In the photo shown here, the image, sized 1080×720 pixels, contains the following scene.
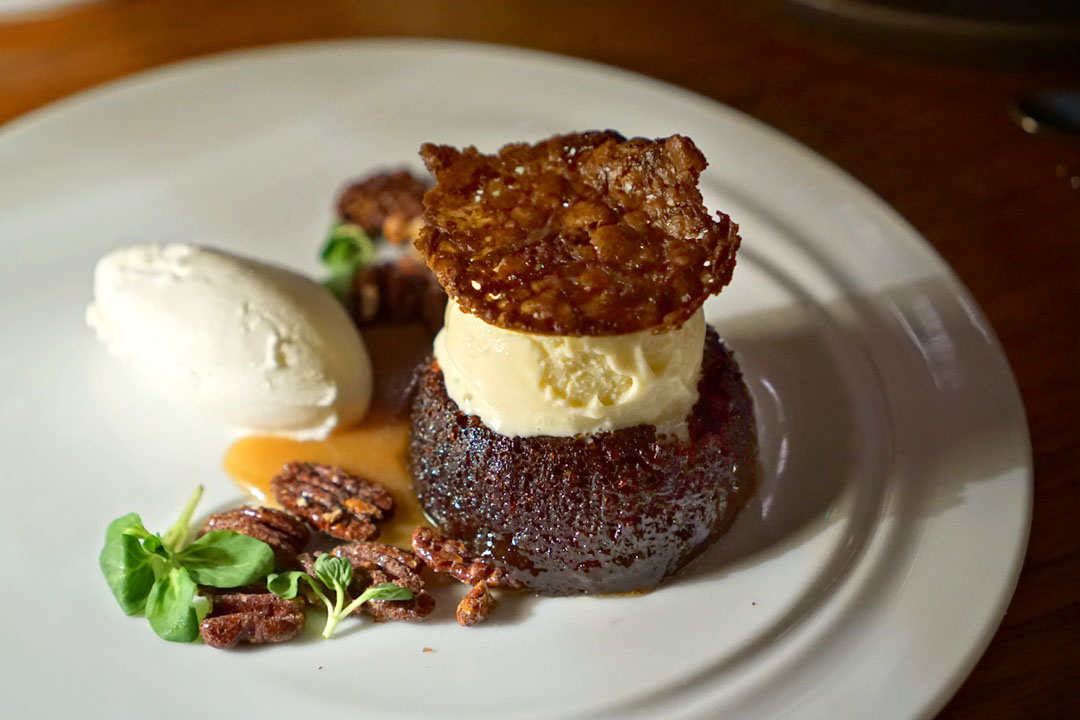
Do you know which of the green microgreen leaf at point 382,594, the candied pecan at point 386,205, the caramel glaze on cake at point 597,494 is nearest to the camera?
the green microgreen leaf at point 382,594

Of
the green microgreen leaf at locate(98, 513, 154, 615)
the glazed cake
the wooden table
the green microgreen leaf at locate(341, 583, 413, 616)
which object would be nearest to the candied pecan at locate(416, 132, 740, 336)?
the glazed cake

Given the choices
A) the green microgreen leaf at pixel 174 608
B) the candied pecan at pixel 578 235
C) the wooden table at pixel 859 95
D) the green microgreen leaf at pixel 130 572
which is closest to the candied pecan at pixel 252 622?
the green microgreen leaf at pixel 174 608

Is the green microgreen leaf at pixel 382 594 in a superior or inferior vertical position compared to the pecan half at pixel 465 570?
superior

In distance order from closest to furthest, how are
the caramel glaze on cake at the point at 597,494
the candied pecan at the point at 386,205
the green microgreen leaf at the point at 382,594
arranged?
1. the green microgreen leaf at the point at 382,594
2. the caramel glaze on cake at the point at 597,494
3. the candied pecan at the point at 386,205

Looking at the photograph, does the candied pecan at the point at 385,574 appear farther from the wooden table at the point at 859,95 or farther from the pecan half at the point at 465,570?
the wooden table at the point at 859,95

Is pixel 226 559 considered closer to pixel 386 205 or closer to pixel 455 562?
pixel 455 562

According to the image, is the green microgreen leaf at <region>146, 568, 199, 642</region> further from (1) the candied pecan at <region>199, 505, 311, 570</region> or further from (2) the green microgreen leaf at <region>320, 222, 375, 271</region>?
(2) the green microgreen leaf at <region>320, 222, 375, 271</region>
